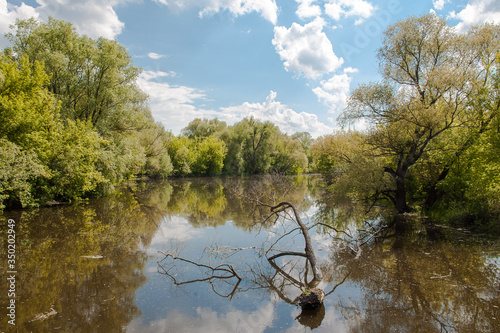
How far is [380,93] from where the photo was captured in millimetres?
16422

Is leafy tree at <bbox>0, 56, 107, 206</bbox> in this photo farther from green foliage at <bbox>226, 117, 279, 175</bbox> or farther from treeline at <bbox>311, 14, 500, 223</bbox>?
green foliage at <bbox>226, 117, 279, 175</bbox>

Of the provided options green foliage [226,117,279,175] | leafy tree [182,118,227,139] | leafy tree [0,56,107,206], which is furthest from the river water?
leafy tree [182,118,227,139]

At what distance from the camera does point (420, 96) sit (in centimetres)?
1561

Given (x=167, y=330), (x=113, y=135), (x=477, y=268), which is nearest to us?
(x=167, y=330)

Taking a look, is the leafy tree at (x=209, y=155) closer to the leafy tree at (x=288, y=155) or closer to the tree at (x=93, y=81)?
the leafy tree at (x=288, y=155)

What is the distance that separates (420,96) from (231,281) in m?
14.4

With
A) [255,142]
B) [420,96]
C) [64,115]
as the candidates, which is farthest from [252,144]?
[420,96]

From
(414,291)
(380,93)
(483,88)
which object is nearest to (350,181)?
(380,93)

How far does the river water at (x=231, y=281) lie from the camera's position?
19.3ft

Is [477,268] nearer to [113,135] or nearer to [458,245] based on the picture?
[458,245]

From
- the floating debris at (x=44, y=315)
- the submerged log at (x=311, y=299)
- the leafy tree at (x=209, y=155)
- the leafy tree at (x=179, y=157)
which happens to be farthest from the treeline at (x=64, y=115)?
the leafy tree at (x=209, y=155)

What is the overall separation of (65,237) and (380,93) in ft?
56.7

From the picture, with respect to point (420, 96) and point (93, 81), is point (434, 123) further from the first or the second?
point (93, 81)

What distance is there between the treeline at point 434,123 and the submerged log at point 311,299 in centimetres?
1079
